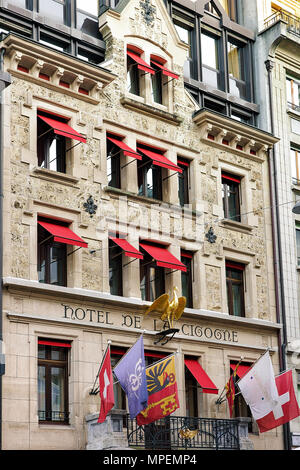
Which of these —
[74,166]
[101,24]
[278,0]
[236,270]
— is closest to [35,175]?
[74,166]

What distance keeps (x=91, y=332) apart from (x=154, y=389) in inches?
112

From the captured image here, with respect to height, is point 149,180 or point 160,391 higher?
point 149,180

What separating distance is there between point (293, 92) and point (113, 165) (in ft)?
36.4

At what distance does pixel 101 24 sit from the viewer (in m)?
33.4

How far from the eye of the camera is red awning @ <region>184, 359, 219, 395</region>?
103ft

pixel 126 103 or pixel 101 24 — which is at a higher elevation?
pixel 101 24

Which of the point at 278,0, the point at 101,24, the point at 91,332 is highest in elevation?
the point at 278,0

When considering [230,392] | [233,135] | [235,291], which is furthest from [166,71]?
[230,392]

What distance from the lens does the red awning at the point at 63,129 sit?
29672 millimetres

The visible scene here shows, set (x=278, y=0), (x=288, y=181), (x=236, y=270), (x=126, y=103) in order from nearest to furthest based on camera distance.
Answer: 1. (x=126, y=103)
2. (x=236, y=270)
3. (x=288, y=181)
4. (x=278, y=0)

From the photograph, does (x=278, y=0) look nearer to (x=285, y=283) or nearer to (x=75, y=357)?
Result: (x=285, y=283)

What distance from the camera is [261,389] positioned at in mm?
29797

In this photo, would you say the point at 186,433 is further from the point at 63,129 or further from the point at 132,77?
the point at 132,77

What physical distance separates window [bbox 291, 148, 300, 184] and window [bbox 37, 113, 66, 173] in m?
11.9
